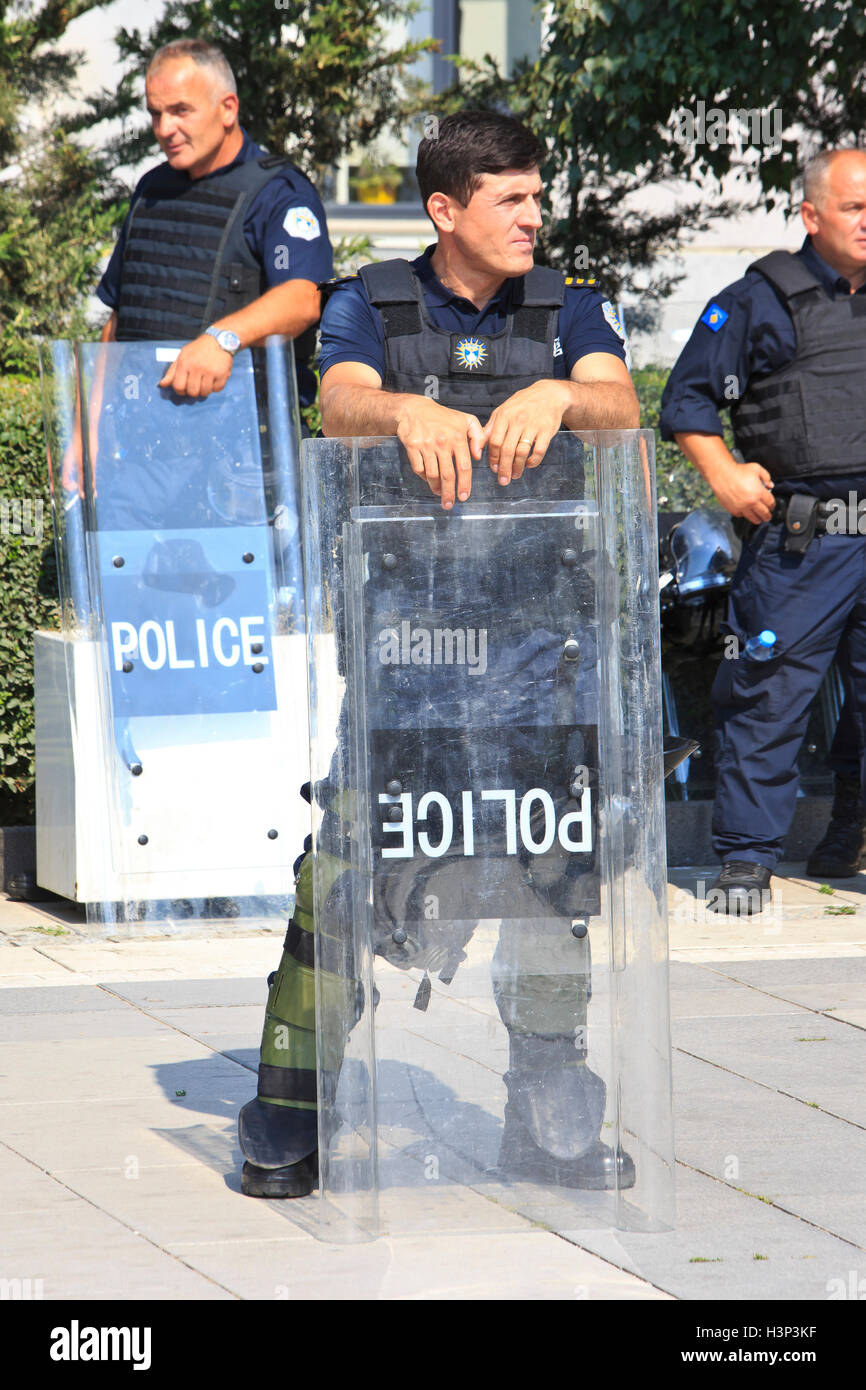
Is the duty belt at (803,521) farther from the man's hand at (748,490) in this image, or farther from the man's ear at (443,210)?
the man's ear at (443,210)

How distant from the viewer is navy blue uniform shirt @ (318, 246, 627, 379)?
11.3 ft

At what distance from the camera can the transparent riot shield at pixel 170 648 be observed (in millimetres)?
5531

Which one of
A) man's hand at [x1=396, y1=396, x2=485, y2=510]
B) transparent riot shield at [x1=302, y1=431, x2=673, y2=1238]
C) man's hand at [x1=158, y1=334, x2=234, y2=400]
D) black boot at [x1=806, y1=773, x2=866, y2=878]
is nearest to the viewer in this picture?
man's hand at [x1=396, y1=396, x2=485, y2=510]

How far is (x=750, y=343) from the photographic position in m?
5.78

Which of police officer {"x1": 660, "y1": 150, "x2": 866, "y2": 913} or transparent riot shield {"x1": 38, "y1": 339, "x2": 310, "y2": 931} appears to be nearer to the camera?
transparent riot shield {"x1": 38, "y1": 339, "x2": 310, "y2": 931}

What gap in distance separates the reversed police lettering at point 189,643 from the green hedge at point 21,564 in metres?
0.56

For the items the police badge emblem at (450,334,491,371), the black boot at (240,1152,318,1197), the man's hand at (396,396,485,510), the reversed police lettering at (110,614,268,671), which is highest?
the police badge emblem at (450,334,491,371)

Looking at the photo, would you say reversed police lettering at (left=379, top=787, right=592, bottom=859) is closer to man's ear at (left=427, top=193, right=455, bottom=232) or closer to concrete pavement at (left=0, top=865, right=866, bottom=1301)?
concrete pavement at (left=0, top=865, right=866, bottom=1301)

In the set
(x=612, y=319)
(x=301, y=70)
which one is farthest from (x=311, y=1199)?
(x=301, y=70)

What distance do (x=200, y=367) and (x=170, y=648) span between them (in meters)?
0.86

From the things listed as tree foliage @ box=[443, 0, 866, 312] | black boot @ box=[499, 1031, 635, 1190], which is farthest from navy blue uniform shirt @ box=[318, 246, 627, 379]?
tree foliage @ box=[443, 0, 866, 312]

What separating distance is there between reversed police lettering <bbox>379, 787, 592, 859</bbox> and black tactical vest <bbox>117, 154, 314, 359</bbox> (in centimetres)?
297

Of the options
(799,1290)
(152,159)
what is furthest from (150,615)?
(152,159)

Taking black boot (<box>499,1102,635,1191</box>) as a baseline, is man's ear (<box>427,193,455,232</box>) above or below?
above
